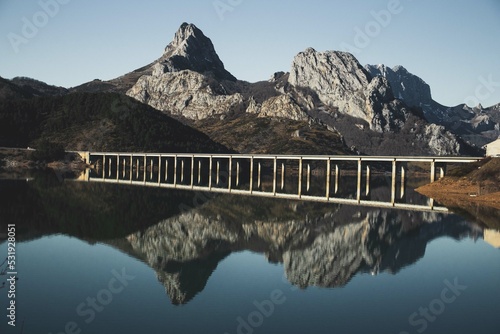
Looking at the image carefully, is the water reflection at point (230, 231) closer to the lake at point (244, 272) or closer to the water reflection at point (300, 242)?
the water reflection at point (300, 242)

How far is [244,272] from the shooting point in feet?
118

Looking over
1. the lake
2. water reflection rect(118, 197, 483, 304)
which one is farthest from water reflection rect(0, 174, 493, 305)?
the lake

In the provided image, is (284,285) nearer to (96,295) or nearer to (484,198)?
(96,295)

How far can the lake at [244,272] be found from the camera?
25.1 metres

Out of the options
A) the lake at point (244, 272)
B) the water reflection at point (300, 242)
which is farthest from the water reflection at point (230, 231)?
the lake at point (244, 272)

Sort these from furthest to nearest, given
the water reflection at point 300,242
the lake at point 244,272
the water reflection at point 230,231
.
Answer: the water reflection at point 230,231 → the water reflection at point 300,242 → the lake at point 244,272

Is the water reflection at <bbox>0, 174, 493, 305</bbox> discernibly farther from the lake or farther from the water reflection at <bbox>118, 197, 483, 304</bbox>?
the lake

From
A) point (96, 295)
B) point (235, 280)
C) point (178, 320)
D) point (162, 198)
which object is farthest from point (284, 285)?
point (162, 198)

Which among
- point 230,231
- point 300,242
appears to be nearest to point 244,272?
Answer: point 300,242

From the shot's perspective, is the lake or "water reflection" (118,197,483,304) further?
"water reflection" (118,197,483,304)

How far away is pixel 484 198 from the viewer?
83000 millimetres

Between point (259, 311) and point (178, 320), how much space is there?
15.2 ft

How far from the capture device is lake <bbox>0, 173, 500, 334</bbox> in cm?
2509

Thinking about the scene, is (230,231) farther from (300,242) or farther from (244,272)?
(244,272)
